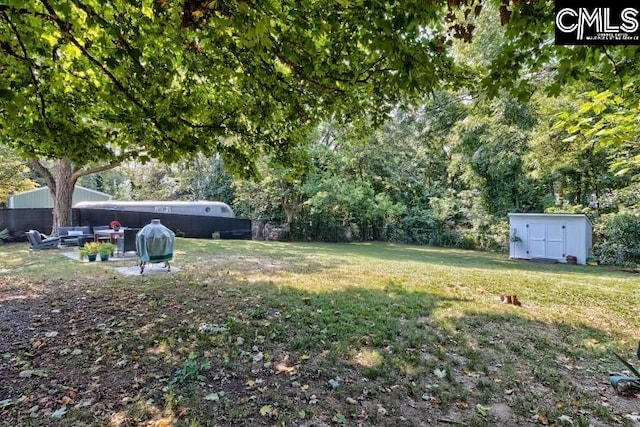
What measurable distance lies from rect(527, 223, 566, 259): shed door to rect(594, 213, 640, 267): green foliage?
4.21 feet

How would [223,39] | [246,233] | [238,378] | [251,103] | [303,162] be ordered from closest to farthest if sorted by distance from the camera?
1. [238,378]
2. [223,39]
3. [251,103]
4. [303,162]
5. [246,233]

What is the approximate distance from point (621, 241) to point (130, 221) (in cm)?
1899

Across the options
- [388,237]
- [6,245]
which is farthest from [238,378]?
[388,237]

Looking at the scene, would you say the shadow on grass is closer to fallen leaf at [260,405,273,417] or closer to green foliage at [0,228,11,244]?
fallen leaf at [260,405,273,417]

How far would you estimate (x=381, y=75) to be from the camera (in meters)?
3.57

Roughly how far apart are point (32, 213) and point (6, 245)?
188cm

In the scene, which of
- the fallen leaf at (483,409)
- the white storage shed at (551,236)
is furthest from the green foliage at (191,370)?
the white storage shed at (551,236)

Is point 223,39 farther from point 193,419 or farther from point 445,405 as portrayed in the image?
point 445,405

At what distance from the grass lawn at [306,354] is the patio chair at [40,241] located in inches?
225

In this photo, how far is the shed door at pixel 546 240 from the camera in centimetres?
1263

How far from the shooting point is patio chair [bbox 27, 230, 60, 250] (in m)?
11.5

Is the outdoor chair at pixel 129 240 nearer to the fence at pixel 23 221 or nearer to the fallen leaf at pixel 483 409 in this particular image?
the fence at pixel 23 221

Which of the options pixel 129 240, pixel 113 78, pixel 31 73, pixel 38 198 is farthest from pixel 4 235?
pixel 113 78

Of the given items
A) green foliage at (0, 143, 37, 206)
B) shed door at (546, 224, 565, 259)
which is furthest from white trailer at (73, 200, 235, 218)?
shed door at (546, 224, 565, 259)
